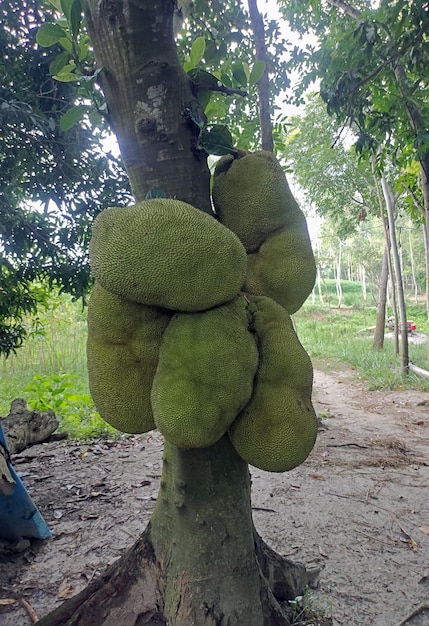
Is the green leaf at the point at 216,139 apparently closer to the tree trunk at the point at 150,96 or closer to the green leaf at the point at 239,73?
the tree trunk at the point at 150,96

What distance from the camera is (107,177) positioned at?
2668 mm

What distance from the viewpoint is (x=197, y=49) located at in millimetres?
1300

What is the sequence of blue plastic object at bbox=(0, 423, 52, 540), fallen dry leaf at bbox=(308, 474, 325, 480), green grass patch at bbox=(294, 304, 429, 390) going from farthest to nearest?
green grass patch at bbox=(294, 304, 429, 390) → fallen dry leaf at bbox=(308, 474, 325, 480) → blue plastic object at bbox=(0, 423, 52, 540)

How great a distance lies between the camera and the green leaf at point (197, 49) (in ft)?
4.22

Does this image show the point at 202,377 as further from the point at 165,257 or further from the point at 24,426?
the point at 24,426

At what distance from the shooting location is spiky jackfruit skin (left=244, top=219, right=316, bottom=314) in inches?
46.6

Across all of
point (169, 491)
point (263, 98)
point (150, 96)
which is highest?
point (263, 98)

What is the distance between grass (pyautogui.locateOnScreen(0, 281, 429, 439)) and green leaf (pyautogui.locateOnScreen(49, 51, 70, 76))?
2.69 m

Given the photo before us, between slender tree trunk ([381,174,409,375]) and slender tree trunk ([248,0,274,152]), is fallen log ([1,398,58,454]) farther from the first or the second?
slender tree trunk ([381,174,409,375])

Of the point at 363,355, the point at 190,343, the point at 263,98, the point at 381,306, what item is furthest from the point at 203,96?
the point at 381,306

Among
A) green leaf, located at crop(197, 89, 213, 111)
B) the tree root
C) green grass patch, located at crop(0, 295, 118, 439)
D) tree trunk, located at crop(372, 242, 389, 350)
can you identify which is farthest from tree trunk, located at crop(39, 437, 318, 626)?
tree trunk, located at crop(372, 242, 389, 350)

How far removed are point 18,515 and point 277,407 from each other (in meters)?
1.59

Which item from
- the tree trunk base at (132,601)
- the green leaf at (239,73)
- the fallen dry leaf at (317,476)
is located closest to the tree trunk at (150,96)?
the green leaf at (239,73)

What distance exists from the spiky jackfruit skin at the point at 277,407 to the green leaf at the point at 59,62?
857mm
